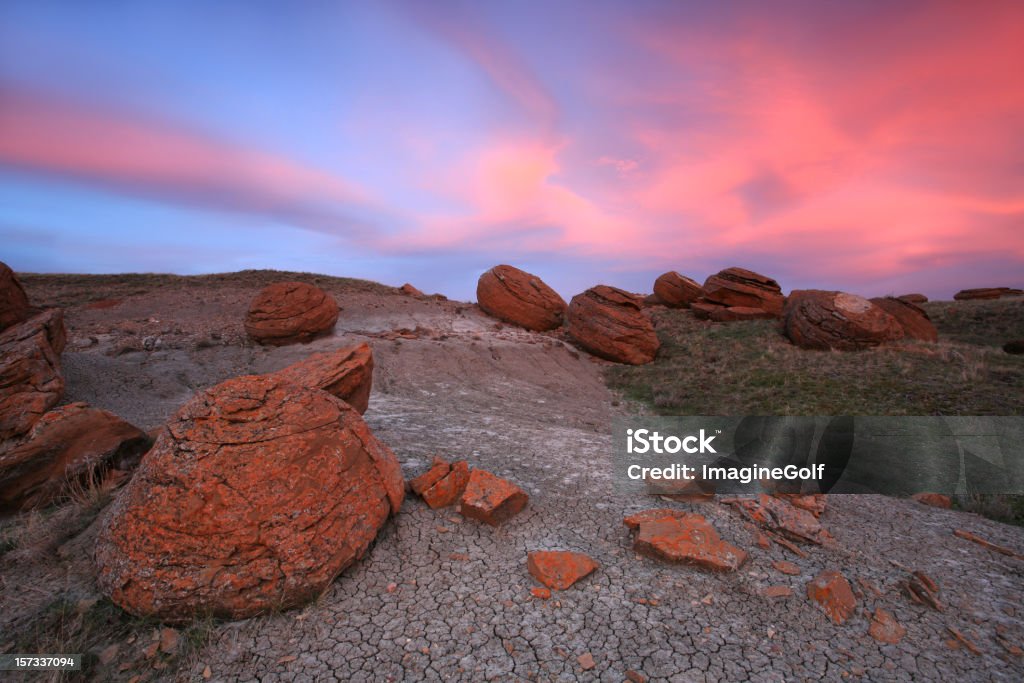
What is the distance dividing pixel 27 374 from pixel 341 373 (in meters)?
5.76

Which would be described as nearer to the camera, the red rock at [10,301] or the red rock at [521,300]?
the red rock at [10,301]

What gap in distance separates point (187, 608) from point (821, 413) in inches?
470

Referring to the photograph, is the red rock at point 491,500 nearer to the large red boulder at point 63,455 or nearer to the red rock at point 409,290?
the large red boulder at point 63,455

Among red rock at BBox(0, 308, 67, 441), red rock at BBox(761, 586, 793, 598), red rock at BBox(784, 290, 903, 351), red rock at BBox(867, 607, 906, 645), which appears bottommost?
red rock at BBox(867, 607, 906, 645)

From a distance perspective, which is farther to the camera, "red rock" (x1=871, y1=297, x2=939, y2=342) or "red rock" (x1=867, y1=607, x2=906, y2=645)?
"red rock" (x1=871, y1=297, x2=939, y2=342)

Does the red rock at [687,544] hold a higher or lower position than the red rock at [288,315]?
lower

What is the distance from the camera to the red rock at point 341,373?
6.32 meters

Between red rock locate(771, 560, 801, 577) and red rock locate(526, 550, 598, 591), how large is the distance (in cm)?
160

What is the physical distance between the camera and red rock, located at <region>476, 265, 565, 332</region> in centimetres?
2236

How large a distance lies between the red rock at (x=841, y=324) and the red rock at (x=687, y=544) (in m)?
15.5

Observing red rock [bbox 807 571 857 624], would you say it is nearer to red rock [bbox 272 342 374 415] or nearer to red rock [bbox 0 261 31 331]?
red rock [bbox 272 342 374 415]

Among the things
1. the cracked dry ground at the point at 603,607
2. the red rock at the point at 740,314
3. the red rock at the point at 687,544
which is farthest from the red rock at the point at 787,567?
the red rock at the point at 740,314

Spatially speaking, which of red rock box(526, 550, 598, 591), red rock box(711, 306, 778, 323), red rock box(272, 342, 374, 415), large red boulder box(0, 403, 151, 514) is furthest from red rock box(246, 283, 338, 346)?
red rock box(711, 306, 778, 323)

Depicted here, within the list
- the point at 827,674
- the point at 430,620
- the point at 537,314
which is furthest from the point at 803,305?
the point at 430,620
